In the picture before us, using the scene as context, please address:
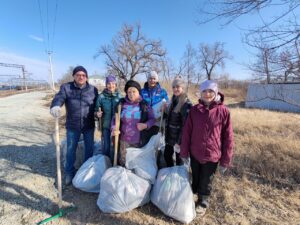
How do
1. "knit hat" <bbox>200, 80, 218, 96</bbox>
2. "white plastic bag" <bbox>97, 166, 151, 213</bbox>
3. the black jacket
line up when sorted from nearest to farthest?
"knit hat" <bbox>200, 80, 218, 96</bbox> → "white plastic bag" <bbox>97, 166, 151, 213</bbox> → the black jacket

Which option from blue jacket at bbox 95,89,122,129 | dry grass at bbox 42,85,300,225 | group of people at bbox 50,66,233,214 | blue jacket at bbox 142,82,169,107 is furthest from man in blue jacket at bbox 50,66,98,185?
dry grass at bbox 42,85,300,225

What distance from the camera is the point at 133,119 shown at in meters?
3.01

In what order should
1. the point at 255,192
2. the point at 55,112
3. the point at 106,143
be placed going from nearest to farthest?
1. the point at 55,112
2. the point at 255,192
3. the point at 106,143

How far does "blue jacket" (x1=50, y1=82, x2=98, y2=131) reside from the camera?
10.3 feet

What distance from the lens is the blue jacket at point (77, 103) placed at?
124 inches

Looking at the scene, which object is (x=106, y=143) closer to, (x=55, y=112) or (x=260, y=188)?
(x=55, y=112)

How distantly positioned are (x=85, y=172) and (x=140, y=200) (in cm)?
89

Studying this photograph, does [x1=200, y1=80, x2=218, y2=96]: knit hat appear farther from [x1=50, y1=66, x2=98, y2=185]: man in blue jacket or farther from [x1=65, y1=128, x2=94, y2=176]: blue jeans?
[x1=65, y1=128, x2=94, y2=176]: blue jeans

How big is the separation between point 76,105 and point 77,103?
0.11 ft

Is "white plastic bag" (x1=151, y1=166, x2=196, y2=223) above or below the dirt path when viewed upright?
above

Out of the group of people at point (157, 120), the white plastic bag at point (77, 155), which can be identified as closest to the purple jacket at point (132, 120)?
the group of people at point (157, 120)

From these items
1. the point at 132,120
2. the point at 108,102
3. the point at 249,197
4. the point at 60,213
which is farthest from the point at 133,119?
the point at 249,197

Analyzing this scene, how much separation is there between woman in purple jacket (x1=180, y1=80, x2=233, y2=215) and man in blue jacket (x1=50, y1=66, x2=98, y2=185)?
1.51 meters

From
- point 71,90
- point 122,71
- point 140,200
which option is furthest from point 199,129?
point 122,71
